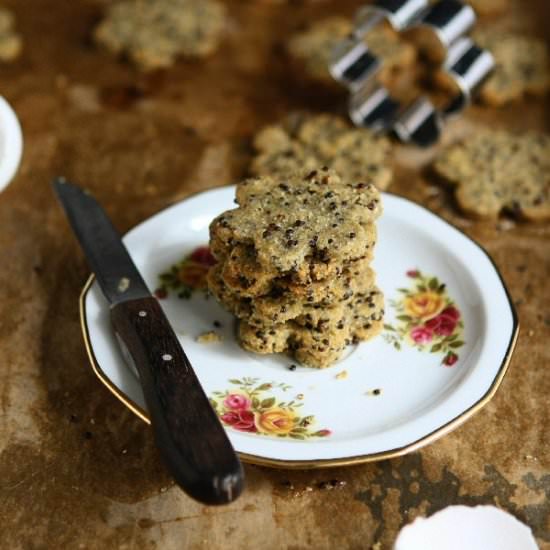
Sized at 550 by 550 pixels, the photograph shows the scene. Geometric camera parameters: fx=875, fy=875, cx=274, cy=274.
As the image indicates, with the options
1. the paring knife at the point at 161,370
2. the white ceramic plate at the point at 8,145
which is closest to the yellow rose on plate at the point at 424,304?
the paring knife at the point at 161,370

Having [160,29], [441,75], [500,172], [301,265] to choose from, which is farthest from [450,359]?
[160,29]

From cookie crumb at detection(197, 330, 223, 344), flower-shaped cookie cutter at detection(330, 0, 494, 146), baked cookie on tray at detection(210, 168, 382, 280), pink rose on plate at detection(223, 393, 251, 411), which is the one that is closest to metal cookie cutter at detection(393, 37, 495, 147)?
flower-shaped cookie cutter at detection(330, 0, 494, 146)

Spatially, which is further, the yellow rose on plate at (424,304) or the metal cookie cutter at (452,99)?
the metal cookie cutter at (452,99)

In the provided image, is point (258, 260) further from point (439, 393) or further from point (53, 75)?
point (53, 75)

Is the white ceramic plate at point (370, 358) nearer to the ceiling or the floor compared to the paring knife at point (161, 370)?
nearer to the floor

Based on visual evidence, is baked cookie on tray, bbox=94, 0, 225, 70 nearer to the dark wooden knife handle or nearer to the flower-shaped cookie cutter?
the flower-shaped cookie cutter

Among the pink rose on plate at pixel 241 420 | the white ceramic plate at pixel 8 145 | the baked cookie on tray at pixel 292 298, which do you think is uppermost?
the white ceramic plate at pixel 8 145

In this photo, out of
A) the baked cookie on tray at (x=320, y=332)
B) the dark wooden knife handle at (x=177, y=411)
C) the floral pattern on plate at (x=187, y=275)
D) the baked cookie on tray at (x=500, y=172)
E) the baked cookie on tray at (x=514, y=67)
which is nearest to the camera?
the dark wooden knife handle at (x=177, y=411)

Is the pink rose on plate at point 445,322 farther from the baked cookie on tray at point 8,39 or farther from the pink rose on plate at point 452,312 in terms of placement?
the baked cookie on tray at point 8,39
